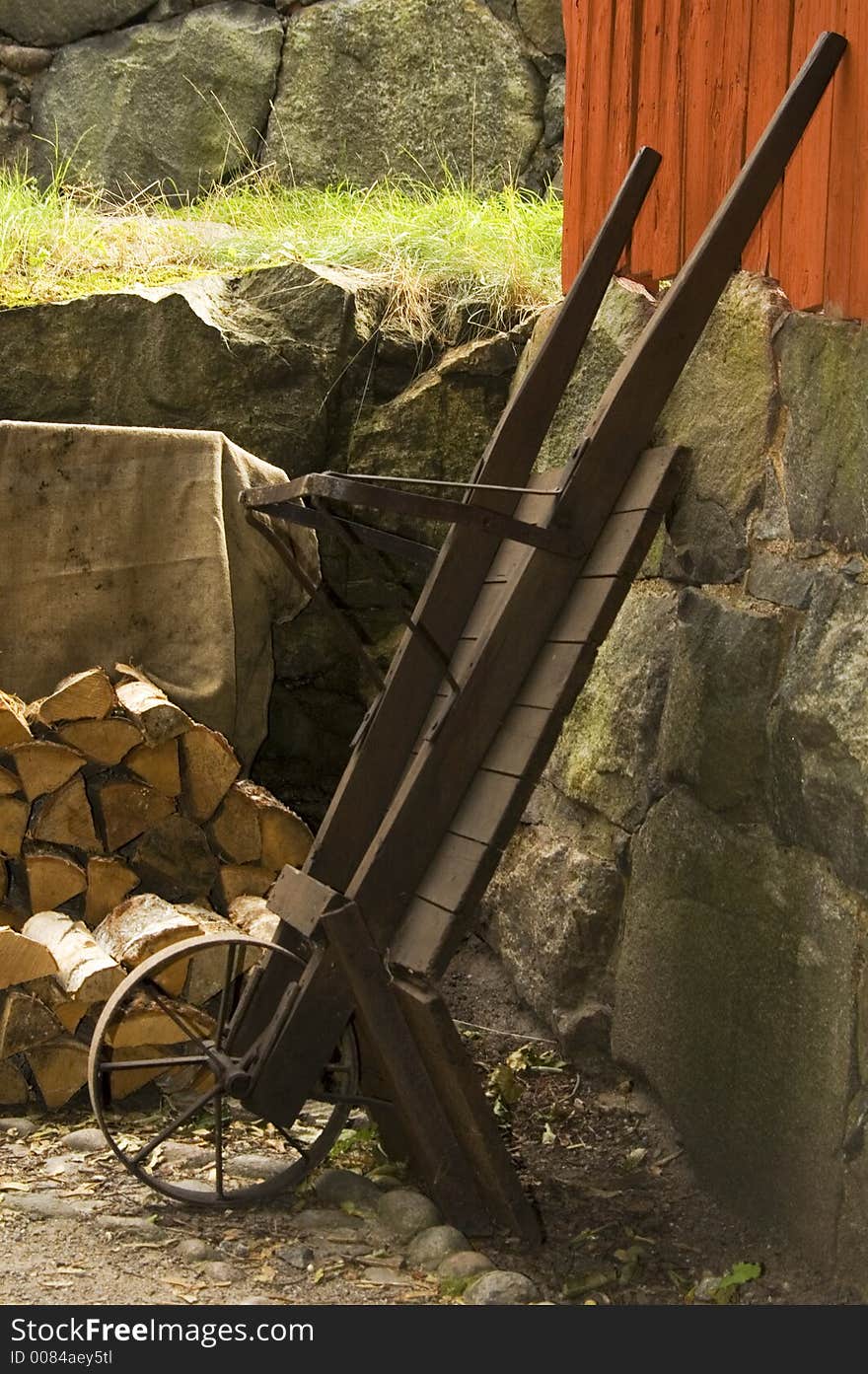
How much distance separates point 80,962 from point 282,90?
18.9ft

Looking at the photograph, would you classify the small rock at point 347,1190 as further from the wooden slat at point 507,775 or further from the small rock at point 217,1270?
the wooden slat at point 507,775

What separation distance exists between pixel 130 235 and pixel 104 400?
1.18 metres

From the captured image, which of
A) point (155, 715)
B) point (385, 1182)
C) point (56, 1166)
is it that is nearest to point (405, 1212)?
point (385, 1182)

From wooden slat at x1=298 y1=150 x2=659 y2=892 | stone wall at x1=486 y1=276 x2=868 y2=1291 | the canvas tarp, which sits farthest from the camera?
the canvas tarp

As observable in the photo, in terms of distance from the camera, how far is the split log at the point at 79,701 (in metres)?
3.74

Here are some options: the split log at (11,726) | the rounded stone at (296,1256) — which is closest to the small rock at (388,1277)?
the rounded stone at (296,1256)

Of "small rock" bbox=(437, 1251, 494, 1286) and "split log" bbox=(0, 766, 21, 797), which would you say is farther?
"split log" bbox=(0, 766, 21, 797)

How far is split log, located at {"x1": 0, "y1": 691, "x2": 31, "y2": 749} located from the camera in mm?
3688

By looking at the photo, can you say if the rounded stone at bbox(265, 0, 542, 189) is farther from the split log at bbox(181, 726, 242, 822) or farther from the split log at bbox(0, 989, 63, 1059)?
the split log at bbox(0, 989, 63, 1059)

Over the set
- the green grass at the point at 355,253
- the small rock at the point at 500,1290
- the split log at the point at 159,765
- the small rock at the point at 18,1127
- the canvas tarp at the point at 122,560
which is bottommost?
the small rock at the point at 18,1127

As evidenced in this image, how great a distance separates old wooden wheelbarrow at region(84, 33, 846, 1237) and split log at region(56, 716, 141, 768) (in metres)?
0.75

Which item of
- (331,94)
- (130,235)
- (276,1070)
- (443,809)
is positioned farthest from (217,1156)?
(331,94)

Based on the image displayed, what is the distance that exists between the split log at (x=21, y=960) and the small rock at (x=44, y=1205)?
524mm

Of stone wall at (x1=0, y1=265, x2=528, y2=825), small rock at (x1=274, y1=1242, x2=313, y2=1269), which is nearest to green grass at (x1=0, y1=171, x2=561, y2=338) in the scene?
stone wall at (x1=0, y1=265, x2=528, y2=825)
